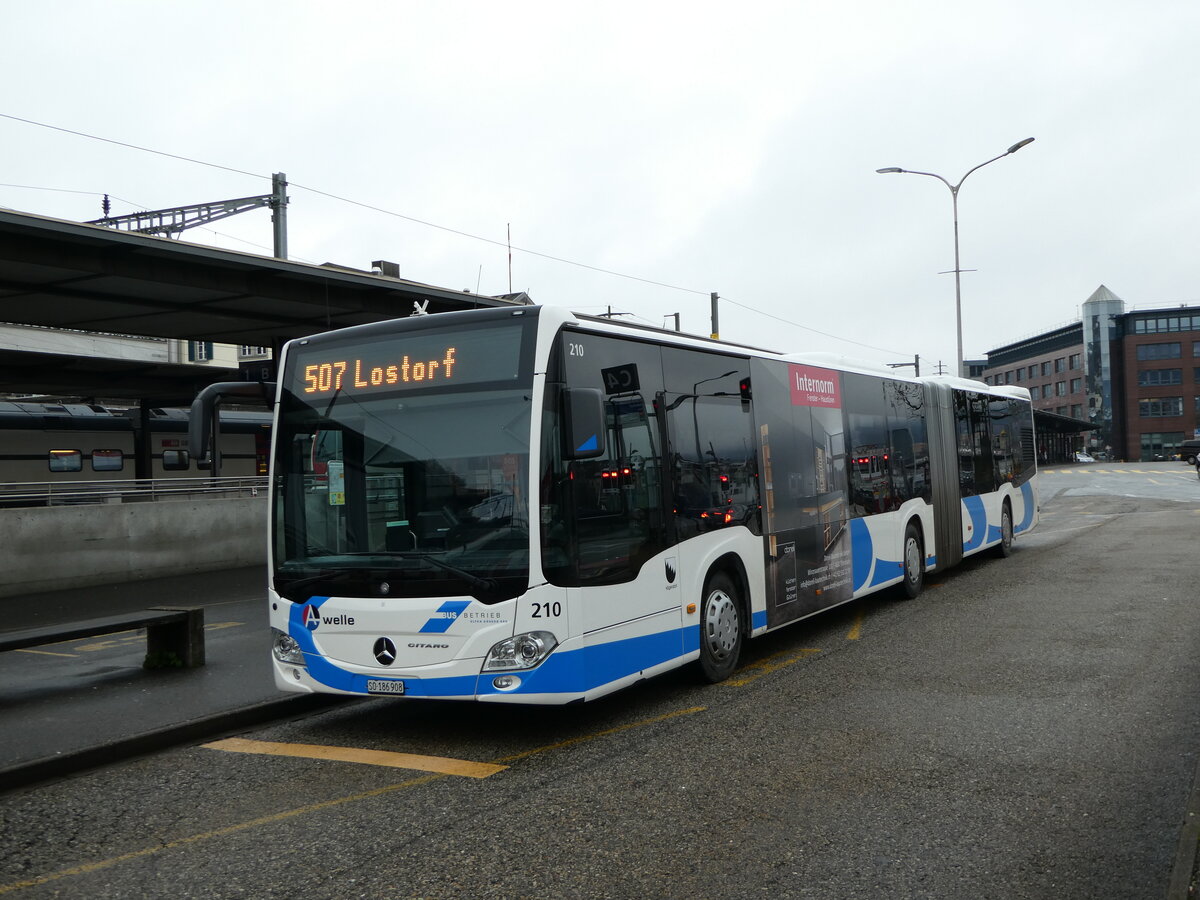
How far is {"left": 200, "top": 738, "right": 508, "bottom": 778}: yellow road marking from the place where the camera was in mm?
6477

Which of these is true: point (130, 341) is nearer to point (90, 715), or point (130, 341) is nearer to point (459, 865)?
point (90, 715)

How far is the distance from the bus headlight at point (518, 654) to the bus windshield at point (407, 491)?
1.00 ft

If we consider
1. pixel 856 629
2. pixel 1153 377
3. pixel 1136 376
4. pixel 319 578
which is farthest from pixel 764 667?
pixel 1153 377

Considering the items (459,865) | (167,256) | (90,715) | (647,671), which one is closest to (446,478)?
(647,671)

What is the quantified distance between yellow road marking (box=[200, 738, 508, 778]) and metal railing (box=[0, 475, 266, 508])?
10699 millimetres

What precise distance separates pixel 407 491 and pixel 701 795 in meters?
2.68

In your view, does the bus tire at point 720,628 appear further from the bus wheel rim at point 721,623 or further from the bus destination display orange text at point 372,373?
the bus destination display orange text at point 372,373

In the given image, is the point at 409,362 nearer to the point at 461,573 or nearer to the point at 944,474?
the point at 461,573

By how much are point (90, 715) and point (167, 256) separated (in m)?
9.11


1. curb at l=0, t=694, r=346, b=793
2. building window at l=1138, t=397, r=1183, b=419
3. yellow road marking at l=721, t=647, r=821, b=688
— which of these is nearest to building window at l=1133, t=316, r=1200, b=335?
building window at l=1138, t=397, r=1183, b=419

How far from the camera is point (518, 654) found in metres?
6.73

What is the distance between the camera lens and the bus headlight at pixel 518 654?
6715mm

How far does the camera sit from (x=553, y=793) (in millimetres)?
5840

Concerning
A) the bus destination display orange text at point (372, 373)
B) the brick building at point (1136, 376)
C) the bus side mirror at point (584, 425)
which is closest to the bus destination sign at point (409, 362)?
the bus destination display orange text at point (372, 373)
